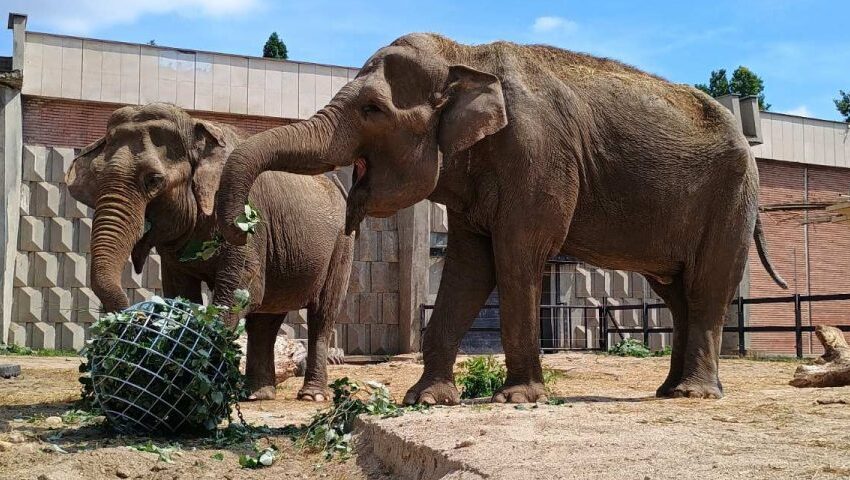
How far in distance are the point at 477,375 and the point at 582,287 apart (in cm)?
1487

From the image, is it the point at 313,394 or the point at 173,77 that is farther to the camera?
the point at 173,77

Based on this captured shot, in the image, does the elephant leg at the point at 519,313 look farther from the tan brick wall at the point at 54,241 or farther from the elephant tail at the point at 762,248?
the tan brick wall at the point at 54,241

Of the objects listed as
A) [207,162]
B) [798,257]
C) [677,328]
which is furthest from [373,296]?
[798,257]

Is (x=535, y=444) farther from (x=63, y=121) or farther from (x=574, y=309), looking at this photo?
(x=574, y=309)

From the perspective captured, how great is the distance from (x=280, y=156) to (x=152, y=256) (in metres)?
13.2

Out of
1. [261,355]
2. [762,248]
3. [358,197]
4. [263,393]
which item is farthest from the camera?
[261,355]

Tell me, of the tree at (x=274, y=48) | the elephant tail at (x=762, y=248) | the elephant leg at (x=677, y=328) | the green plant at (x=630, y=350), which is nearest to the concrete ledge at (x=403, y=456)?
the elephant leg at (x=677, y=328)

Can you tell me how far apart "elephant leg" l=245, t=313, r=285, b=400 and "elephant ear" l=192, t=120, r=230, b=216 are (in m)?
1.79

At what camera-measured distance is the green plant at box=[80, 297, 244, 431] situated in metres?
6.30

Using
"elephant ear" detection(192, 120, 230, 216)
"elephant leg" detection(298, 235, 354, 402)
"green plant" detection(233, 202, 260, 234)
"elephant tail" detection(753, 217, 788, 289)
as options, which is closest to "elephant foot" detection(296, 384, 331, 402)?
"elephant leg" detection(298, 235, 354, 402)

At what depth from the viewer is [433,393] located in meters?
7.10

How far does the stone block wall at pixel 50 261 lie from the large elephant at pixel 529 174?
40.1 feet

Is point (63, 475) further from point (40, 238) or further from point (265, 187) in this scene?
point (40, 238)

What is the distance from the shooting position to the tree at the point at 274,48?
52.3 meters
